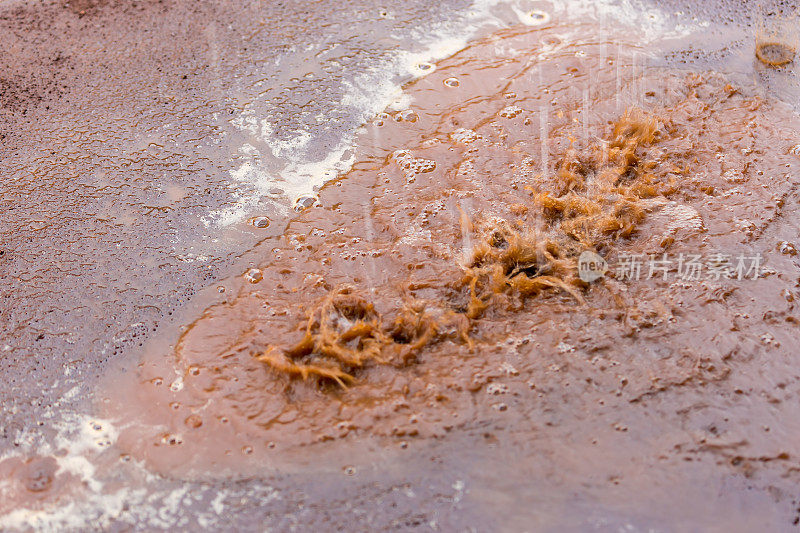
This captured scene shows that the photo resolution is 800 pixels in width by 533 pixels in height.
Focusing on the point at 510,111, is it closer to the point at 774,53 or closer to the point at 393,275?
the point at 393,275

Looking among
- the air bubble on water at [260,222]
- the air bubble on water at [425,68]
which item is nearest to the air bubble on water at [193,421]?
the air bubble on water at [260,222]

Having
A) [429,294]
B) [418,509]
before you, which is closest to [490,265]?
[429,294]

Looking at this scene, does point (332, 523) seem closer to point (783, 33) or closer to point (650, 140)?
point (650, 140)

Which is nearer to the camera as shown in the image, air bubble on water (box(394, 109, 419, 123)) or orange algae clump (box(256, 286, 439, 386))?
orange algae clump (box(256, 286, 439, 386))

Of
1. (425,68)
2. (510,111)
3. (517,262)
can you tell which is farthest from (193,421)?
(425,68)

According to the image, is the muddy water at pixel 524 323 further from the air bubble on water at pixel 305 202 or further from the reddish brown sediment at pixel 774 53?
the reddish brown sediment at pixel 774 53

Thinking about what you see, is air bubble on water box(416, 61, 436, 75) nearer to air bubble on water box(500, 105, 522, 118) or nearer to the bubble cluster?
air bubble on water box(500, 105, 522, 118)

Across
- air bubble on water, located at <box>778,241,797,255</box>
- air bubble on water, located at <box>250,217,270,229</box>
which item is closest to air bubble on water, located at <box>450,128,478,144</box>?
air bubble on water, located at <box>250,217,270,229</box>
